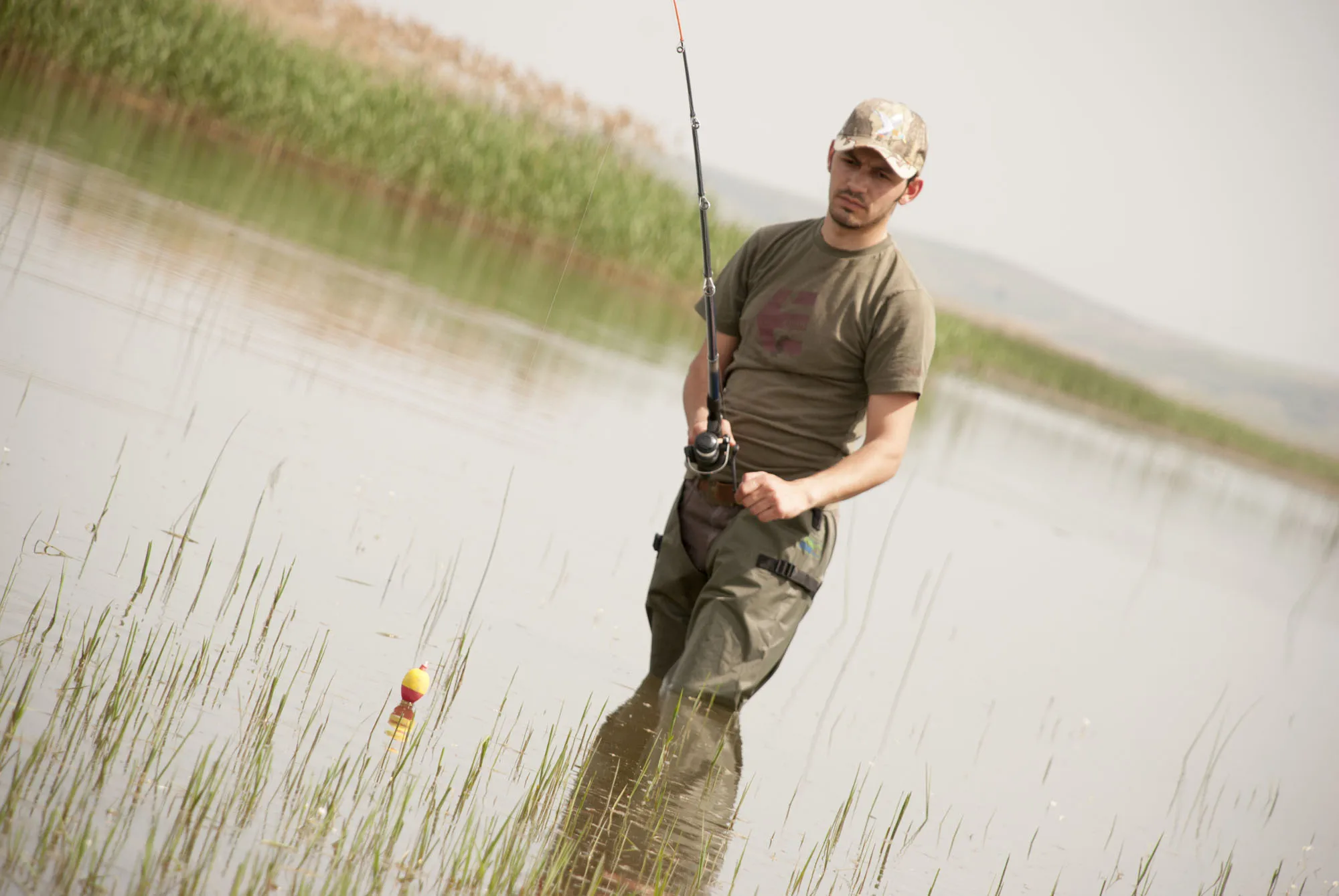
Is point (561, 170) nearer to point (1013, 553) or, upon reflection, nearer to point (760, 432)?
point (1013, 553)

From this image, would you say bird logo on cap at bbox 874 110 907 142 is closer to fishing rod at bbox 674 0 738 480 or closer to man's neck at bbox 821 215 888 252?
man's neck at bbox 821 215 888 252

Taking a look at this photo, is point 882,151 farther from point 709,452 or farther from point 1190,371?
point 1190,371

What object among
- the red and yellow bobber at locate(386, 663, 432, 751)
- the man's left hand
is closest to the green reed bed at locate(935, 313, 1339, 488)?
the man's left hand

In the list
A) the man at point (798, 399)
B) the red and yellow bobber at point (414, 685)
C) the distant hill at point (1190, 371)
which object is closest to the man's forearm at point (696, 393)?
the man at point (798, 399)

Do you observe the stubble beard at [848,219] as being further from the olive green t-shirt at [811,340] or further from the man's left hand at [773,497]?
the man's left hand at [773,497]

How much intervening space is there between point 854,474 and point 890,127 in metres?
0.99

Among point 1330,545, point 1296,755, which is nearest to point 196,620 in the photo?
point 1296,755

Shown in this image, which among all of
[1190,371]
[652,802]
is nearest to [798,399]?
[652,802]

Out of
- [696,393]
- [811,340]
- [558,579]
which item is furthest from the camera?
[558,579]

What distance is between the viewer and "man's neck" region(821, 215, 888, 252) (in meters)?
4.38

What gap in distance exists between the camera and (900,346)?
4.23m

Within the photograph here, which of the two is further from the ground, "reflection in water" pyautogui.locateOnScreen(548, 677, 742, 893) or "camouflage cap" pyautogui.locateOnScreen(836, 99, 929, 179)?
"camouflage cap" pyautogui.locateOnScreen(836, 99, 929, 179)

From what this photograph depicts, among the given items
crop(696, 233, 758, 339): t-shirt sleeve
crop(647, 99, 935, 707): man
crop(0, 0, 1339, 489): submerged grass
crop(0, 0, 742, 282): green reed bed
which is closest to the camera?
crop(647, 99, 935, 707): man

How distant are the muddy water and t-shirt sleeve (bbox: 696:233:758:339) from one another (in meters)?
1.26
